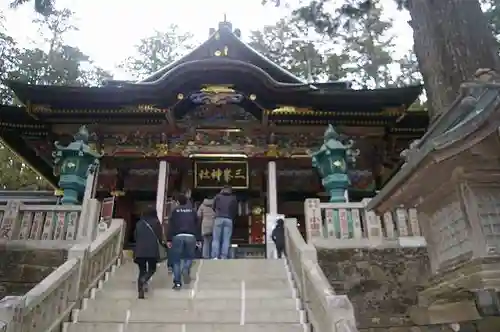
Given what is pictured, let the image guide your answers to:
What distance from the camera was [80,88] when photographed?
1120 centimetres

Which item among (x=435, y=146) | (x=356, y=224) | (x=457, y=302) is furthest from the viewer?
(x=356, y=224)

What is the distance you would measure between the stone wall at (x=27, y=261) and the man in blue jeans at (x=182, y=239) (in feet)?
6.59

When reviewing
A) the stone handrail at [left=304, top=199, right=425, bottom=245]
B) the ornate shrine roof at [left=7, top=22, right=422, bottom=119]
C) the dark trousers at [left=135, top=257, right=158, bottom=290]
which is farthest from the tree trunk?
the ornate shrine roof at [left=7, top=22, right=422, bottom=119]

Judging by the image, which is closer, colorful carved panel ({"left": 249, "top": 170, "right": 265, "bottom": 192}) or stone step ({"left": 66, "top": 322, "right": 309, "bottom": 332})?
stone step ({"left": 66, "top": 322, "right": 309, "bottom": 332})

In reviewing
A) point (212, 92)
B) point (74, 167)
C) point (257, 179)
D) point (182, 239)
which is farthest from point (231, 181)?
point (182, 239)

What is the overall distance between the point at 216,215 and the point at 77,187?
2942 mm

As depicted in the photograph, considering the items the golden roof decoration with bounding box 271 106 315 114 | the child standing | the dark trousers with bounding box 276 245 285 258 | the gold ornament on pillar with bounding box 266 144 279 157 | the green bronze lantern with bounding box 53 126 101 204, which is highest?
the golden roof decoration with bounding box 271 106 315 114

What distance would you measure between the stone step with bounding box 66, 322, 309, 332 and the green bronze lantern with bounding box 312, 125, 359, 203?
164 inches

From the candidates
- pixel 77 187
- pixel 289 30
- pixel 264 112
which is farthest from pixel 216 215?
pixel 289 30

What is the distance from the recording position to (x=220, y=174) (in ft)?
40.4

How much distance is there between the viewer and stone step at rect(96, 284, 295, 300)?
20.9 ft

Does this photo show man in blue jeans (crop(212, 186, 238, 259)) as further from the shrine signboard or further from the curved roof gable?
Result: the curved roof gable

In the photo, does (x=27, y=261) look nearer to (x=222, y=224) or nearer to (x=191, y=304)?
(x=191, y=304)

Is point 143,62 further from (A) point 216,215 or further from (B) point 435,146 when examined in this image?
(B) point 435,146
